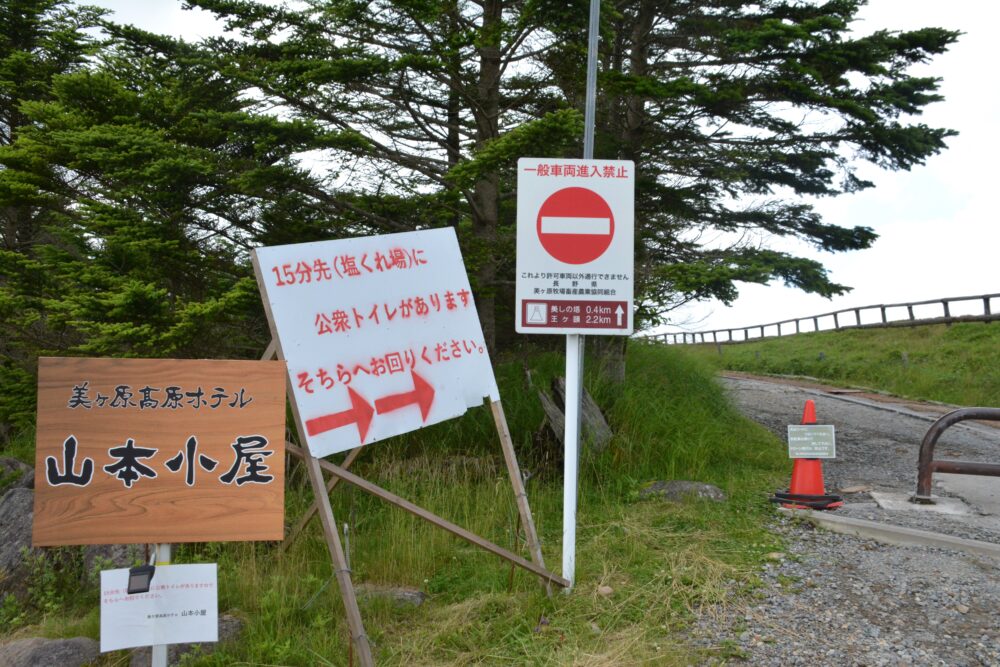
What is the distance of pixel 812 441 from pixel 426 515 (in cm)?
417

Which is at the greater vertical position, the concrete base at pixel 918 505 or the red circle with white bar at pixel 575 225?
the red circle with white bar at pixel 575 225

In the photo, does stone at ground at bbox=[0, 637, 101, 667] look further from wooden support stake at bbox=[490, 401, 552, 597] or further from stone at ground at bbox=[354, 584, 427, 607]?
wooden support stake at bbox=[490, 401, 552, 597]

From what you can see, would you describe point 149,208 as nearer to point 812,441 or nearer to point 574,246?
point 574,246

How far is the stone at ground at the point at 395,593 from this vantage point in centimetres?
496

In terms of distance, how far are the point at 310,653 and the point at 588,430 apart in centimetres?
445

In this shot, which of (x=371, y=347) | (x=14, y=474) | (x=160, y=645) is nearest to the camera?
(x=160, y=645)

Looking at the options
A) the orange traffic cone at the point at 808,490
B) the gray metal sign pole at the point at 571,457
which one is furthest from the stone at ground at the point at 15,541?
the orange traffic cone at the point at 808,490

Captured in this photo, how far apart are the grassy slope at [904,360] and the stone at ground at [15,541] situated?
12887mm

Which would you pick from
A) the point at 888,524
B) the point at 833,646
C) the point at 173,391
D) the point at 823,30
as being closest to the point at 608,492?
the point at 888,524

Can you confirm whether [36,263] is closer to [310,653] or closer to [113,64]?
[113,64]

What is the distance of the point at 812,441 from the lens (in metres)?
7.20

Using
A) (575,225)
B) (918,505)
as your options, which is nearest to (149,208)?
(575,225)

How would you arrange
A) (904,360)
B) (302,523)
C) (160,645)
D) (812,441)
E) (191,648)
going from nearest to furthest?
(160,645)
(191,648)
(302,523)
(812,441)
(904,360)

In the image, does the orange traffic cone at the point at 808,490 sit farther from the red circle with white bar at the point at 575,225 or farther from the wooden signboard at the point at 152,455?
the wooden signboard at the point at 152,455
